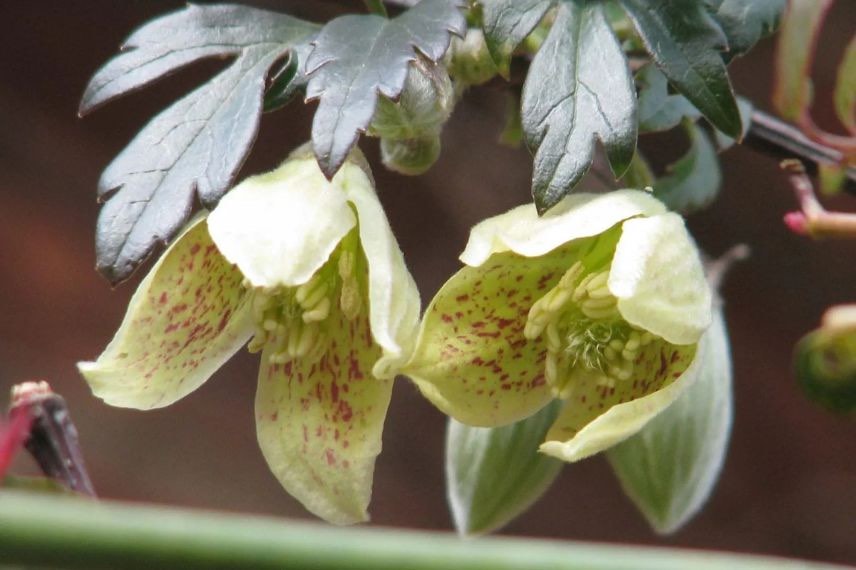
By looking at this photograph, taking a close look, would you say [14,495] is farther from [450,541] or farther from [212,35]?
[212,35]

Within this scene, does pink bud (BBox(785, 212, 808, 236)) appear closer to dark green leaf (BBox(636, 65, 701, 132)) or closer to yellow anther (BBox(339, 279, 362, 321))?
dark green leaf (BBox(636, 65, 701, 132))

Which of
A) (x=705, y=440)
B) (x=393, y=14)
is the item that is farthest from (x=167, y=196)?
(x=705, y=440)

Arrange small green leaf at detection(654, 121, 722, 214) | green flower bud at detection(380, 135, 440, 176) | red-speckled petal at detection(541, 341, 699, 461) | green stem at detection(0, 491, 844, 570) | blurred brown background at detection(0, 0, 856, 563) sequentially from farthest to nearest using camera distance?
blurred brown background at detection(0, 0, 856, 563)
small green leaf at detection(654, 121, 722, 214)
green flower bud at detection(380, 135, 440, 176)
red-speckled petal at detection(541, 341, 699, 461)
green stem at detection(0, 491, 844, 570)

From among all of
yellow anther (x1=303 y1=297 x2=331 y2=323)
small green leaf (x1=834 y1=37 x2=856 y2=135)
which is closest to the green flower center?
yellow anther (x1=303 y1=297 x2=331 y2=323)

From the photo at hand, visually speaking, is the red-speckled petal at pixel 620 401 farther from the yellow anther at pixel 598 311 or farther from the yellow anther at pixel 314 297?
the yellow anther at pixel 314 297

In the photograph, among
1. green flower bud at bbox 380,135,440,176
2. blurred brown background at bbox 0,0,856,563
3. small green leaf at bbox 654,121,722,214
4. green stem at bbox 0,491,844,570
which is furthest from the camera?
blurred brown background at bbox 0,0,856,563

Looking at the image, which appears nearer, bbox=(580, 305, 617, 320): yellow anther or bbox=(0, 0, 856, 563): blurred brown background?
bbox=(580, 305, 617, 320): yellow anther
